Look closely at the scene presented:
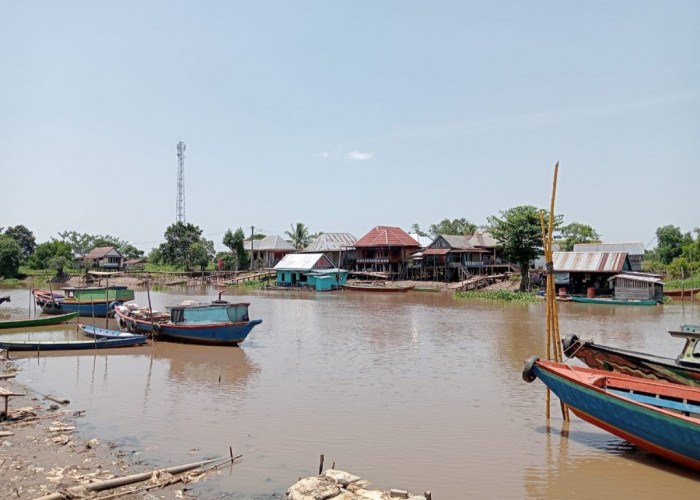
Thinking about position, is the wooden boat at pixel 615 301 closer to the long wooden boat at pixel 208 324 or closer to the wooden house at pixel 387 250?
the wooden house at pixel 387 250

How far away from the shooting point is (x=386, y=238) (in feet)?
191

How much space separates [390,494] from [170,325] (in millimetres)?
16296

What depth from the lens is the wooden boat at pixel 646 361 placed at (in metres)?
10.5

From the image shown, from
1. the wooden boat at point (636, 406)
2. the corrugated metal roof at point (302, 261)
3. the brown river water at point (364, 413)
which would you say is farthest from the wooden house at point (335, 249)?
the wooden boat at point (636, 406)

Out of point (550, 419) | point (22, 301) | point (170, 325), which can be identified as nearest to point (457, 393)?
point (550, 419)

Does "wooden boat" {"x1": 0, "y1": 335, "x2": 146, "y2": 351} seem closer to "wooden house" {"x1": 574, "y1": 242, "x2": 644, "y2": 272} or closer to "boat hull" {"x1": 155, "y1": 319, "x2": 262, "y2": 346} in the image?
"boat hull" {"x1": 155, "y1": 319, "x2": 262, "y2": 346}

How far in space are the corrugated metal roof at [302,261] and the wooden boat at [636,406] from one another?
46.9m

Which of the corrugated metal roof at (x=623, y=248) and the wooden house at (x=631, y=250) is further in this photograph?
the corrugated metal roof at (x=623, y=248)

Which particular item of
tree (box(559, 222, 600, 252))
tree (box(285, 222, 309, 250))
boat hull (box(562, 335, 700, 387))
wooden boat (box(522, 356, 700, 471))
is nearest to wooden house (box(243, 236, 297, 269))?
tree (box(285, 222, 309, 250))

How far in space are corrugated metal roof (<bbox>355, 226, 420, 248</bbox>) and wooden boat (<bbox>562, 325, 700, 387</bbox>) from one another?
45822 millimetres

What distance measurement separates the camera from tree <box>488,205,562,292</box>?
1727 inches

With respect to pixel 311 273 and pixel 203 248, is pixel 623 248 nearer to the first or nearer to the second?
pixel 311 273

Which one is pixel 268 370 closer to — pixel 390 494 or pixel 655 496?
pixel 390 494

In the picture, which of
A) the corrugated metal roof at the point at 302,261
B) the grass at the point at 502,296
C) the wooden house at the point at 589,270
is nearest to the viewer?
the grass at the point at 502,296
